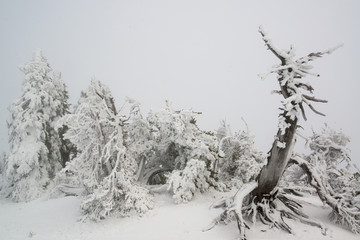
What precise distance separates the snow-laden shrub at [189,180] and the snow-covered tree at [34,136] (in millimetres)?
13239

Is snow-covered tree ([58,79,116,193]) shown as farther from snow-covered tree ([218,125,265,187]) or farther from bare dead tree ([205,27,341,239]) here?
snow-covered tree ([218,125,265,187])

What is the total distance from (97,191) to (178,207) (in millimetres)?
4476

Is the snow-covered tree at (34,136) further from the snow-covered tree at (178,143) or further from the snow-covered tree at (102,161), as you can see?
the snow-covered tree at (178,143)

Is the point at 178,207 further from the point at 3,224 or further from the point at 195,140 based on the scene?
the point at 3,224

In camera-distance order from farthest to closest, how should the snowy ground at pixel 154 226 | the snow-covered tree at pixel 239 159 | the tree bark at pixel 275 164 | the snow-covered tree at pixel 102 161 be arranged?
the snow-covered tree at pixel 239 159
the snow-covered tree at pixel 102 161
the snowy ground at pixel 154 226
the tree bark at pixel 275 164

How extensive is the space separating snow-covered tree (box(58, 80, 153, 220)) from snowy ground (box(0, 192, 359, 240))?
826 millimetres

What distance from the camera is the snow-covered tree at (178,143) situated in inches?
589

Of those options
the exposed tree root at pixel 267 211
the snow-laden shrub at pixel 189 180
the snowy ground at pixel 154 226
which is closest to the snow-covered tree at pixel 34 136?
the snowy ground at pixel 154 226

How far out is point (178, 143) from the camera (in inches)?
622

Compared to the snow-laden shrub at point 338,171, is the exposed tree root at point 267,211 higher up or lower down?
lower down

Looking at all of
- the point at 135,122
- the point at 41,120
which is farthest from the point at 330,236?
the point at 41,120

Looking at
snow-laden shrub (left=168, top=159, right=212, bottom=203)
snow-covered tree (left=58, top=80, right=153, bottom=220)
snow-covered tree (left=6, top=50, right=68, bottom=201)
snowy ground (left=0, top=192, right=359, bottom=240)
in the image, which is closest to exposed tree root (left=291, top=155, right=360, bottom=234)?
snowy ground (left=0, top=192, right=359, bottom=240)

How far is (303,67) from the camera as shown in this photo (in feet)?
28.2

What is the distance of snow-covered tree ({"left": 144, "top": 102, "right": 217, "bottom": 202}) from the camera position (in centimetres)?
1497
